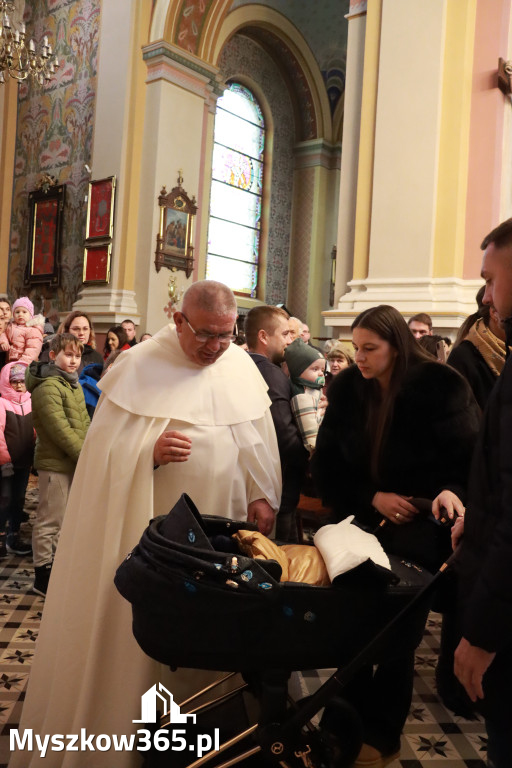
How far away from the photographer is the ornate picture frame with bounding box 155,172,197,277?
10.1m

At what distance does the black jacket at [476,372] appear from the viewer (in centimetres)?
286

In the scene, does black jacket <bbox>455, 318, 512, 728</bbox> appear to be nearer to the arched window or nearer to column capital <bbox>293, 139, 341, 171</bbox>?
the arched window

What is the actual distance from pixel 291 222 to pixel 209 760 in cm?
1361

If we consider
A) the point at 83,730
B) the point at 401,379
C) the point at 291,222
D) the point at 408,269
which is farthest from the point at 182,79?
the point at 83,730

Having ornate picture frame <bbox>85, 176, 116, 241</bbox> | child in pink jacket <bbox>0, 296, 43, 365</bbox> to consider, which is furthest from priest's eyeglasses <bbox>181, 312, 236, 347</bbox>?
ornate picture frame <bbox>85, 176, 116, 241</bbox>

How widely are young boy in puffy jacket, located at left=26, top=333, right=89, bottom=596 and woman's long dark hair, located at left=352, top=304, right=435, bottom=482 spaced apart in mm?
2093

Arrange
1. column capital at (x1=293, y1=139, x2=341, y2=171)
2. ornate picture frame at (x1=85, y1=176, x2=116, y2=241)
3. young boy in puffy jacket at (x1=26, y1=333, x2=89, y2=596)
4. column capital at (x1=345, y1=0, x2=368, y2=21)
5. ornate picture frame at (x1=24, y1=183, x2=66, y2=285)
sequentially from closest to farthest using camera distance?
young boy in puffy jacket at (x1=26, y1=333, x2=89, y2=596)
column capital at (x1=345, y1=0, x2=368, y2=21)
ornate picture frame at (x1=85, y1=176, x2=116, y2=241)
ornate picture frame at (x1=24, y1=183, x2=66, y2=285)
column capital at (x1=293, y1=139, x2=341, y2=171)

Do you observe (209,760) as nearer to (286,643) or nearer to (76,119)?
(286,643)

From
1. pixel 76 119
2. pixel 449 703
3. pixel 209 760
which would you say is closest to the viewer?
pixel 209 760

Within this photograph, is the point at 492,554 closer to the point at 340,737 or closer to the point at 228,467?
the point at 340,737

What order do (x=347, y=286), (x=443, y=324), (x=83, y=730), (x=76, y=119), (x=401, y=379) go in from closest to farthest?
(x=83, y=730)
(x=401, y=379)
(x=443, y=324)
(x=347, y=286)
(x=76, y=119)

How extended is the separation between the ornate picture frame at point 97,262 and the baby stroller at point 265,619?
8998mm

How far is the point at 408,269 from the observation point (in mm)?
6133

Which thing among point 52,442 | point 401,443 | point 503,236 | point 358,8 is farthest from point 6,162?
point 503,236
